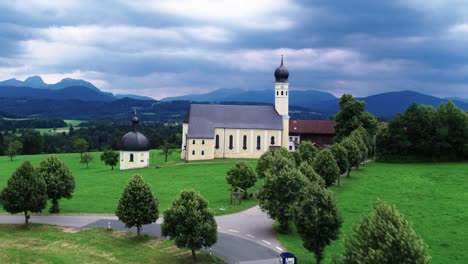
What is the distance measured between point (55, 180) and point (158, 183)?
1734 cm

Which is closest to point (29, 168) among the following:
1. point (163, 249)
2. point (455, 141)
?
point (163, 249)

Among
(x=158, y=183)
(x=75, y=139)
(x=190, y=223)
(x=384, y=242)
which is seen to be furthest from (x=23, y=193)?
(x=75, y=139)

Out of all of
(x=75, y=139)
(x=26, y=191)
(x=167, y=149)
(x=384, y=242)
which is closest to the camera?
(x=384, y=242)

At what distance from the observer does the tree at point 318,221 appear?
2698 cm

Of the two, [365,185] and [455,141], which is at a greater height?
[455,141]

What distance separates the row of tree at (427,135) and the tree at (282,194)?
51.3 metres

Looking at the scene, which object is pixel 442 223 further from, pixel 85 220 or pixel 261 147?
pixel 261 147

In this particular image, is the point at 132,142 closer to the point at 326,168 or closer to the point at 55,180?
the point at 55,180

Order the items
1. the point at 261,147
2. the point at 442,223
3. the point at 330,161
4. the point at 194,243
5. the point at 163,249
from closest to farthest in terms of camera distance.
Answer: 1. the point at 194,243
2. the point at 163,249
3. the point at 442,223
4. the point at 330,161
5. the point at 261,147

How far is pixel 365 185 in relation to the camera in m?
53.7

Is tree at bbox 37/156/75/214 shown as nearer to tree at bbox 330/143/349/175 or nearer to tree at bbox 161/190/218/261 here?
tree at bbox 161/190/218/261

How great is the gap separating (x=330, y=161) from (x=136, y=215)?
921 inches

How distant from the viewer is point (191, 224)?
92.6 feet

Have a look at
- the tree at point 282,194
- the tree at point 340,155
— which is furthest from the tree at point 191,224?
the tree at point 340,155
